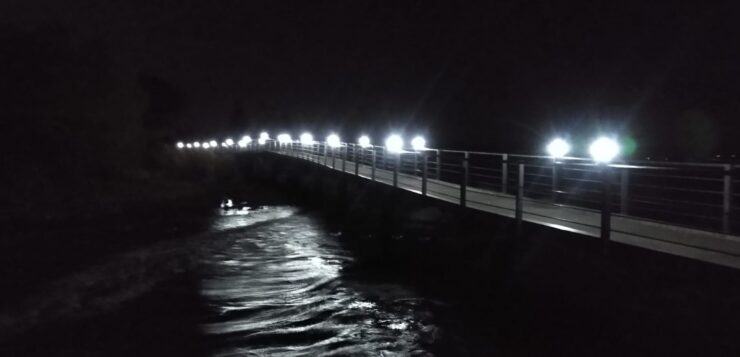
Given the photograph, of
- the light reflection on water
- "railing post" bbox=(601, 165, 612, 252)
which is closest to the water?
the light reflection on water

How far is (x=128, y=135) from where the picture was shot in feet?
150

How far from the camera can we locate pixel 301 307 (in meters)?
10.8

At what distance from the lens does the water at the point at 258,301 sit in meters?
8.76

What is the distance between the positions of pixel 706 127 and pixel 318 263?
156 ft

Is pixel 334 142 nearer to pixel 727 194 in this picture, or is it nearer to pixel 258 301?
pixel 258 301

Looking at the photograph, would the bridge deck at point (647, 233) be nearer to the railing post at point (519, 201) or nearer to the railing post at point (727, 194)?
the railing post at point (519, 201)

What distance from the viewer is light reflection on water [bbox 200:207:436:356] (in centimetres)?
862

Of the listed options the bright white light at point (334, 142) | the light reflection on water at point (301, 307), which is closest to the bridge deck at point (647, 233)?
the light reflection on water at point (301, 307)

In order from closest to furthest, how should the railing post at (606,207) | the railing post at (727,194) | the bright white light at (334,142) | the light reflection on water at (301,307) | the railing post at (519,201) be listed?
1. the light reflection on water at (301,307)
2. the railing post at (727,194)
3. the railing post at (606,207)
4. the railing post at (519,201)
5. the bright white light at (334,142)

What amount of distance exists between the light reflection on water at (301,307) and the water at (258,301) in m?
0.01

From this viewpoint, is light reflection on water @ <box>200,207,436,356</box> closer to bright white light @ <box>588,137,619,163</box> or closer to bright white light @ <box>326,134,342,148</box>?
bright white light @ <box>588,137,619,163</box>

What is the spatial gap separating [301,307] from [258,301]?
86 cm

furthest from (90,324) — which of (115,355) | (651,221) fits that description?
(651,221)

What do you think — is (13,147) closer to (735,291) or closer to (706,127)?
(735,291)
